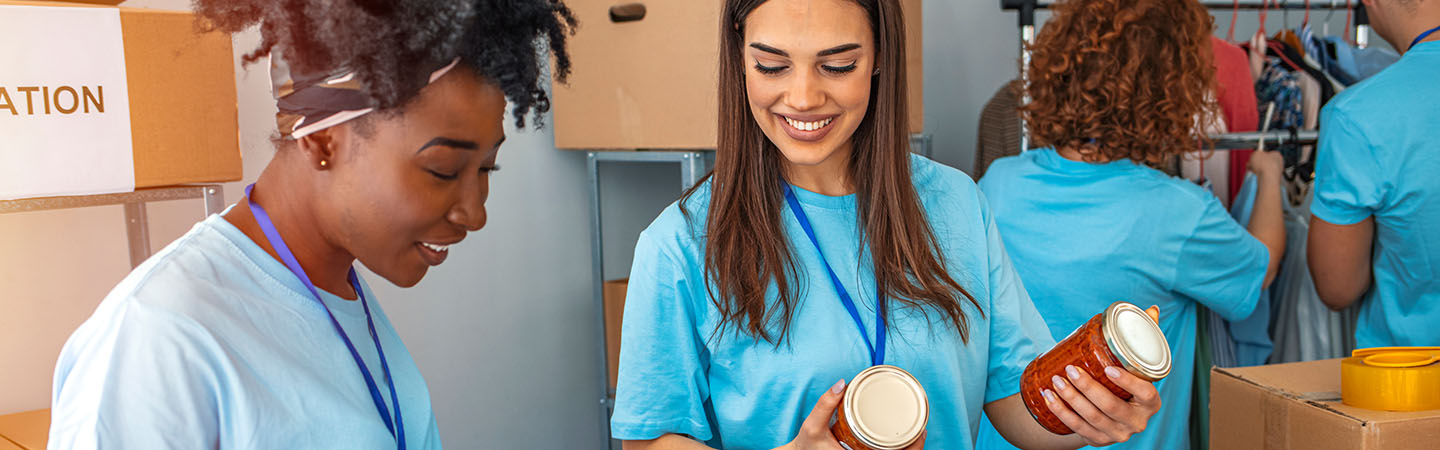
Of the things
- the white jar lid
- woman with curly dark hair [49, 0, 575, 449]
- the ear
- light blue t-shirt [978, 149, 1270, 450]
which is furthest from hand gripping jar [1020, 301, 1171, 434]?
light blue t-shirt [978, 149, 1270, 450]

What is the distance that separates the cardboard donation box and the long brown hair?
65 centimetres

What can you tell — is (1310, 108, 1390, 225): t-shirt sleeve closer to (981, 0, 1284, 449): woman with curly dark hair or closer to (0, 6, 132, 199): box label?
(981, 0, 1284, 449): woman with curly dark hair

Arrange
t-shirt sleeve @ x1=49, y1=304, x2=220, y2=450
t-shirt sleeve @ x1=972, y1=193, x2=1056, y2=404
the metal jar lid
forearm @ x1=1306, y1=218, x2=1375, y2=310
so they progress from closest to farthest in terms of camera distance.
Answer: t-shirt sleeve @ x1=49, y1=304, x2=220, y2=450 → the metal jar lid → t-shirt sleeve @ x1=972, y1=193, x2=1056, y2=404 → forearm @ x1=1306, y1=218, x2=1375, y2=310

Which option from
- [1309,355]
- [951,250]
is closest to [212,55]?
[951,250]

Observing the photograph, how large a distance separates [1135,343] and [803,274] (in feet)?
1.15

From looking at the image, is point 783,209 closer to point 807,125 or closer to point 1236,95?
point 807,125

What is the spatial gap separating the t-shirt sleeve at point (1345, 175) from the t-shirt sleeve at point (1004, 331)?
948 mm

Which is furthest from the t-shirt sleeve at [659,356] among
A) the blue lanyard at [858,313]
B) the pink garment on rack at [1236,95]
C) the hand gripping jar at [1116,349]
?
the pink garment on rack at [1236,95]

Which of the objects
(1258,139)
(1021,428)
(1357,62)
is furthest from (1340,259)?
(1021,428)

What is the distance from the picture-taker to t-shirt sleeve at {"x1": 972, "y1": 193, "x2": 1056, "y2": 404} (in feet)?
3.76

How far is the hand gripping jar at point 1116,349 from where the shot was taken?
0.88 meters

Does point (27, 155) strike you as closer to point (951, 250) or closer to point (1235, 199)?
point (951, 250)

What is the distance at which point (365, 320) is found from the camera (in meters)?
0.89

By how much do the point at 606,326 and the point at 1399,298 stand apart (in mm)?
1600
